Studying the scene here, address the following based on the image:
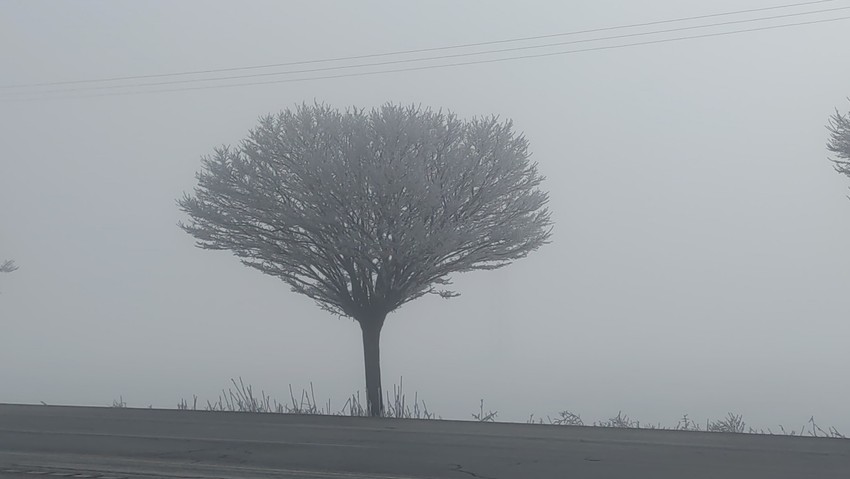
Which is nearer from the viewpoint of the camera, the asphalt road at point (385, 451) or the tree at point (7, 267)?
the asphalt road at point (385, 451)

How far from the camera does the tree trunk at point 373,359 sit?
2797cm

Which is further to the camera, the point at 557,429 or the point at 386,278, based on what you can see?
the point at 386,278

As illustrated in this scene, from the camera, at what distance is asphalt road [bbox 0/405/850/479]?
1272 centimetres

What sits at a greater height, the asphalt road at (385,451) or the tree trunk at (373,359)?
the tree trunk at (373,359)

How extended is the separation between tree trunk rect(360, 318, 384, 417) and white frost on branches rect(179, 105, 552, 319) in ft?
1.66

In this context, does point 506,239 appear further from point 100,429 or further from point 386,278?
point 100,429

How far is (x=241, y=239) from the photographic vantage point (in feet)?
93.3

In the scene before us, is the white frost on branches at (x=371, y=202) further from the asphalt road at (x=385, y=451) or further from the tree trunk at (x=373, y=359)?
the asphalt road at (x=385, y=451)

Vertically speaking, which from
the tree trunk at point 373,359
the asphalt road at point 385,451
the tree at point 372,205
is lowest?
the asphalt road at point 385,451

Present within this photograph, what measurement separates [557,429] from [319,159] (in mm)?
11370

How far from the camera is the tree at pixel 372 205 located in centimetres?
2719

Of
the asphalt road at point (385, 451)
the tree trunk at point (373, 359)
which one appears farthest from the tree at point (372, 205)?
the asphalt road at point (385, 451)

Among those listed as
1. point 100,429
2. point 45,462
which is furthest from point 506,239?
point 45,462

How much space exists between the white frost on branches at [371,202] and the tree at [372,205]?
1.3 inches
